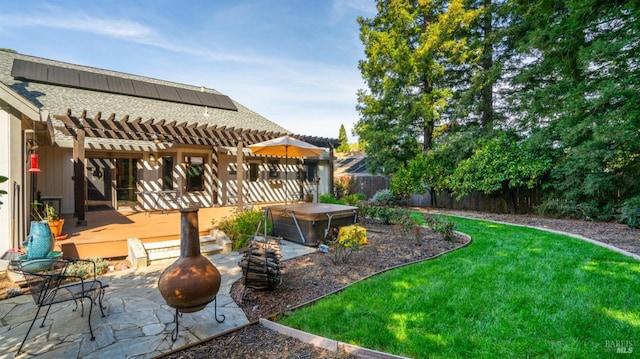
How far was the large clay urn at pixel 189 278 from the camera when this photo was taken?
2.80 m

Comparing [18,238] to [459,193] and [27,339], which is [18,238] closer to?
[27,339]

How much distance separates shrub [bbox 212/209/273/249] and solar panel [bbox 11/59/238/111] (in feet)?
30.8

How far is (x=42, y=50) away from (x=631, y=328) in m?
Answer: 19.9

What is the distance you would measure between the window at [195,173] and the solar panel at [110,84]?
377 centimetres

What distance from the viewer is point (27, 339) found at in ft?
9.67

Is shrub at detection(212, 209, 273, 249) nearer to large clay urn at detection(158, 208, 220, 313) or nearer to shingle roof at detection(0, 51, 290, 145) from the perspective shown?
large clay urn at detection(158, 208, 220, 313)

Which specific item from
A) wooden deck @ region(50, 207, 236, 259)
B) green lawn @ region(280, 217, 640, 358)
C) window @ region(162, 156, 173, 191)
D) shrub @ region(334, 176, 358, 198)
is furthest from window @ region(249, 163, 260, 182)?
green lawn @ region(280, 217, 640, 358)

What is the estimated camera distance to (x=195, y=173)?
11930mm

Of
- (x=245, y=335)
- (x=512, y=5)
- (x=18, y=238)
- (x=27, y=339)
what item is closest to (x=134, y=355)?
(x=245, y=335)

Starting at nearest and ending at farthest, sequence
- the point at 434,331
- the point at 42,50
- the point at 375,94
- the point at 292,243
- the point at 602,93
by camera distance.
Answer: the point at 434,331 < the point at 292,243 < the point at 602,93 < the point at 42,50 < the point at 375,94

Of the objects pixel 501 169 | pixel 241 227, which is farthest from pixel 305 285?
pixel 501 169

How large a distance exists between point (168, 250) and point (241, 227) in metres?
1.51

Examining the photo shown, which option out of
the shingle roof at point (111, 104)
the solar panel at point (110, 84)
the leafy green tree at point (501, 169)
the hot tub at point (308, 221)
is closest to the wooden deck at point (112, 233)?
the hot tub at point (308, 221)

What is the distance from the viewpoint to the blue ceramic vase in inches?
181
